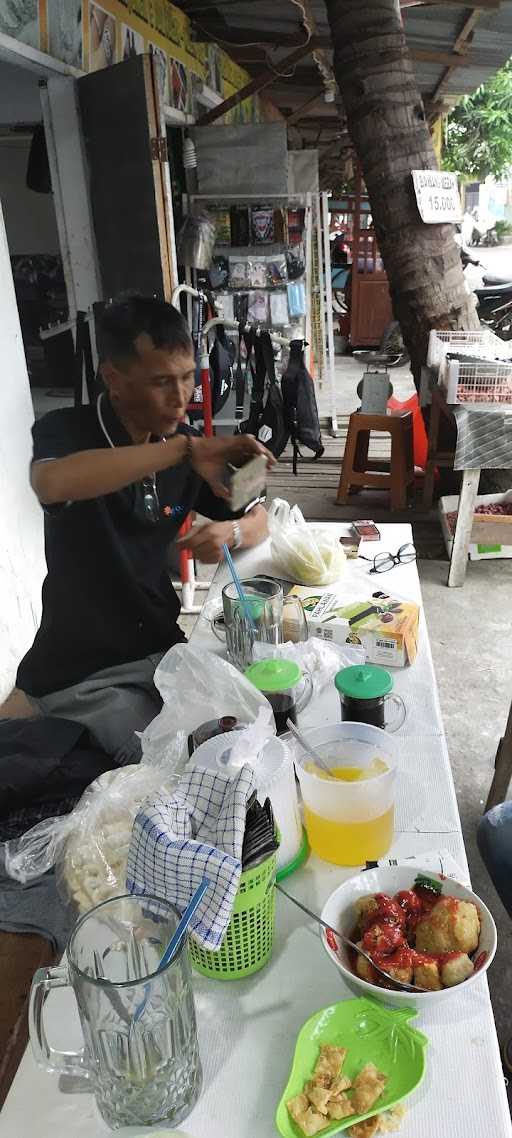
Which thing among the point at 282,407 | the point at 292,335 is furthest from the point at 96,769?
the point at 292,335

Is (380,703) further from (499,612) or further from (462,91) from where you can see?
(462,91)

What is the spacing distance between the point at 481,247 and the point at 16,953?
71.8 ft

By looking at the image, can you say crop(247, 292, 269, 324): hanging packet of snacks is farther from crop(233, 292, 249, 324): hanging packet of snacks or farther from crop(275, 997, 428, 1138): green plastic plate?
crop(275, 997, 428, 1138): green plastic plate

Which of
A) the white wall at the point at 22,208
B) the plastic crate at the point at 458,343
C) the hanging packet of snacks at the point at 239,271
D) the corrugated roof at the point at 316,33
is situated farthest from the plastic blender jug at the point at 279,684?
the hanging packet of snacks at the point at 239,271

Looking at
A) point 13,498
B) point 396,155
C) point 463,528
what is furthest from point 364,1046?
point 396,155

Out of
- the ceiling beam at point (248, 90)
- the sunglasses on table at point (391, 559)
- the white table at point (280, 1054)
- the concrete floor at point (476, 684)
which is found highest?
the ceiling beam at point (248, 90)

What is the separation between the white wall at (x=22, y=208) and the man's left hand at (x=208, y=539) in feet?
6.19

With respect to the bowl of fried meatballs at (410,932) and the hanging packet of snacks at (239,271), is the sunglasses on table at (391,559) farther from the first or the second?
the hanging packet of snacks at (239,271)

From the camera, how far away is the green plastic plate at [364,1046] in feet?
1.98

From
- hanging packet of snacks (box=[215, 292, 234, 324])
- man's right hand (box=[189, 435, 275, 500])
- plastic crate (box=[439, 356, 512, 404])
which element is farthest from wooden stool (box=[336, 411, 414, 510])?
man's right hand (box=[189, 435, 275, 500])

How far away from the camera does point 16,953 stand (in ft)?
3.06

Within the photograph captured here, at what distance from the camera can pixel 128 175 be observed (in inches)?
87.8

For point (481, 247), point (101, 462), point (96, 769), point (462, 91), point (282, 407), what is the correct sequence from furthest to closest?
point (481, 247)
point (462, 91)
point (282, 407)
point (96, 769)
point (101, 462)

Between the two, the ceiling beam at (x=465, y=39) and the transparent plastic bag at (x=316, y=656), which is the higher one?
the ceiling beam at (x=465, y=39)
